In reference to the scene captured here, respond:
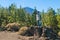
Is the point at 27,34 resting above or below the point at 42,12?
below

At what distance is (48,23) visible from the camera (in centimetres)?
4381

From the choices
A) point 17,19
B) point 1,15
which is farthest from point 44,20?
point 1,15

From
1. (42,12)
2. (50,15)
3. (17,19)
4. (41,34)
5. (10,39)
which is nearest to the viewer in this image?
(10,39)

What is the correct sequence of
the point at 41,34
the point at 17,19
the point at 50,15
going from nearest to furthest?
the point at 41,34, the point at 17,19, the point at 50,15

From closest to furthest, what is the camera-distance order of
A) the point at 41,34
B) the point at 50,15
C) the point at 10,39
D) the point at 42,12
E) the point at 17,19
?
the point at 10,39
the point at 41,34
the point at 17,19
the point at 50,15
the point at 42,12

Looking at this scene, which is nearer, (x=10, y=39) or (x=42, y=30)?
(x=10, y=39)

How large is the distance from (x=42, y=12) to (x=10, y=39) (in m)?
28.9

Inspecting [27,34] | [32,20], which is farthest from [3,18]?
[27,34]

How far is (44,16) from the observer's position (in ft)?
153

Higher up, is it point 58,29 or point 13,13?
point 13,13

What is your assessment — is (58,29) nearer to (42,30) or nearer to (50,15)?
(50,15)

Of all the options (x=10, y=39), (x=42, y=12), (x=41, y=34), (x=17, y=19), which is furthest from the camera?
(x=42, y=12)

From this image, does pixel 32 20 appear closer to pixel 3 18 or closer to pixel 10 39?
pixel 3 18

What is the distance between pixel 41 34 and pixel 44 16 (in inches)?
883
